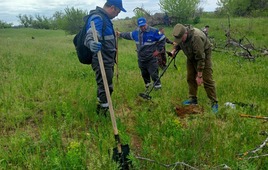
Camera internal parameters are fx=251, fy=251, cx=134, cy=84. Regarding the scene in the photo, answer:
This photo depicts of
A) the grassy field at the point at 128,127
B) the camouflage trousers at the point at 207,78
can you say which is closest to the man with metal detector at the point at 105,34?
the grassy field at the point at 128,127

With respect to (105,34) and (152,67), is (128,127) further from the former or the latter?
(152,67)

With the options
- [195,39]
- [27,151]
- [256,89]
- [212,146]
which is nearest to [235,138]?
[212,146]

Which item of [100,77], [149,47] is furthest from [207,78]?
[100,77]

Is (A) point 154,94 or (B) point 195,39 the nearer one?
(B) point 195,39

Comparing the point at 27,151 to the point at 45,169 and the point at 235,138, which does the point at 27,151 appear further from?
the point at 235,138

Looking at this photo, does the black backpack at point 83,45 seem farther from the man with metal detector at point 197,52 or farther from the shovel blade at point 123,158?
the shovel blade at point 123,158

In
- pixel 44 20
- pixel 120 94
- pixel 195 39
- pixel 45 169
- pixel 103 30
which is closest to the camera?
pixel 45 169

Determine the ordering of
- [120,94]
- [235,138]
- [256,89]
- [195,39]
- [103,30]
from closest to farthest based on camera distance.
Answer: [235,138] < [103,30] < [195,39] < [120,94] < [256,89]

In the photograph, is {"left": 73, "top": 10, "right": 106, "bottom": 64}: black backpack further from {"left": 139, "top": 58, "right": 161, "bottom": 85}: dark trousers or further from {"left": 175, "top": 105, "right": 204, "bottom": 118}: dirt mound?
{"left": 139, "top": 58, "right": 161, "bottom": 85}: dark trousers

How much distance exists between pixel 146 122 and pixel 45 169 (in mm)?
1939

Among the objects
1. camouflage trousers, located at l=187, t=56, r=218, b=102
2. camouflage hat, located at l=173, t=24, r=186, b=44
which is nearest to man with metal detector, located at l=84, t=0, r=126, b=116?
camouflage hat, located at l=173, t=24, r=186, b=44

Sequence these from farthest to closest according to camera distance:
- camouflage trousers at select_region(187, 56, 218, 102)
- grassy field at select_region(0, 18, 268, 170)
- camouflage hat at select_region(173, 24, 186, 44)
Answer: camouflage trousers at select_region(187, 56, 218, 102), camouflage hat at select_region(173, 24, 186, 44), grassy field at select_region(0, 18, 268, 170)

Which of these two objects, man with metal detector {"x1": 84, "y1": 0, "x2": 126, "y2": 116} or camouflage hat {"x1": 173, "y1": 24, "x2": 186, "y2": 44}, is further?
camouflage hat {"x1": 173, "y1": 24, "x2": 186, "y2": 44}

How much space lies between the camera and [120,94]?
21.1ft
